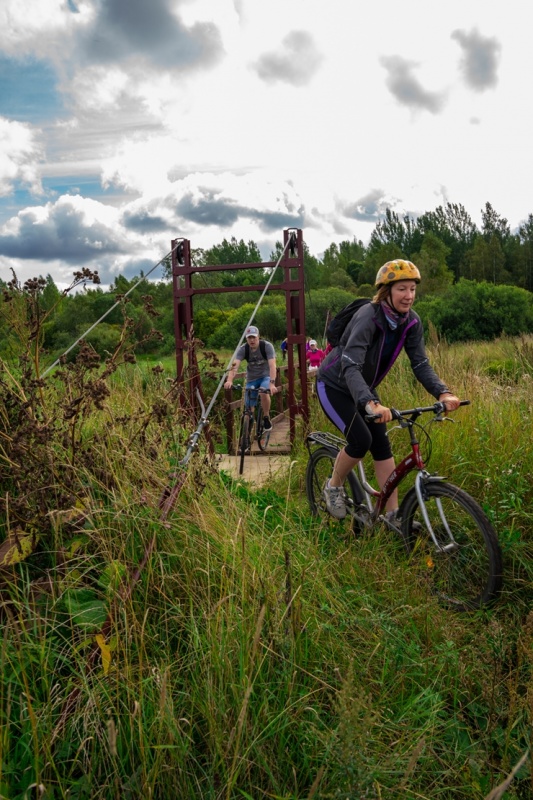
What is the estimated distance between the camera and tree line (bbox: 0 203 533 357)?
53.3 ft

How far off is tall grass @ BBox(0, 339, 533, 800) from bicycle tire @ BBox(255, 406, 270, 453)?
5074mm

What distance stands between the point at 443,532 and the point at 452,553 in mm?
167

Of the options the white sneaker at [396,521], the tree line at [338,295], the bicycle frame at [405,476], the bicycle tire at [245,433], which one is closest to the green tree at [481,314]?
the tree line at [338,295]

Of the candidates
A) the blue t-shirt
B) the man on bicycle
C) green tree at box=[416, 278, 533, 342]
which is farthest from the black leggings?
→ green tree at box=[416, 278, 533, 342]

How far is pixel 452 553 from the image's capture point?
157 inches

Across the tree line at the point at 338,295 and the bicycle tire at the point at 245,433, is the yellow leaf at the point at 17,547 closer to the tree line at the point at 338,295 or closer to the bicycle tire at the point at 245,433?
the tree line at the point at 338,295

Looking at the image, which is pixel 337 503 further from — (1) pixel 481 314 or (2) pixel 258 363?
(1) pixel 481 314

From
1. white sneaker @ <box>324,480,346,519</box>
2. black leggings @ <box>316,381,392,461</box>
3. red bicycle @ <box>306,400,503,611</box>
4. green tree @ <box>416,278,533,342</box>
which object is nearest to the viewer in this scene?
red bicycle @ <box>306,400,503,611</box>

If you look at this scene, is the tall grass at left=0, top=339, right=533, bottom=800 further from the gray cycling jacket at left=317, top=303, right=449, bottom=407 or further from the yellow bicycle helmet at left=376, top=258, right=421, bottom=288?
the yellow bicycle helmet at left=376, top=258, right=421, bottom=288

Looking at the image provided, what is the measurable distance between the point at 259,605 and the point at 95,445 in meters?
1.43

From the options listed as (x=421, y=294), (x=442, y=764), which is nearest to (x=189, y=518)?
(x=442, y=764)

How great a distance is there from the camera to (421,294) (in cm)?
4175

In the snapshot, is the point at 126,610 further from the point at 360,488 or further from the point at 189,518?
the point at 360,488

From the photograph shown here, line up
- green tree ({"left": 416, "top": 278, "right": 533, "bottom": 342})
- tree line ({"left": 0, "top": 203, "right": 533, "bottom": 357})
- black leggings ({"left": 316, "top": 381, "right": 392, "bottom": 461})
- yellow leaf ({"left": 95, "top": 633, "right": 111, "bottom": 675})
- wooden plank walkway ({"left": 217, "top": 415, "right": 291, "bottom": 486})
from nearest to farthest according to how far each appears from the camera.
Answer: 1. yellow leaf ({"left": 95, "top": 633, "right": 111, "bottom": 675})
2. black leggings ({"left": 316, "top": 381, "right": 392, "bottom": 461})
3. wooden plank walkway ({"left": 217, "top": 415, "right": 291, "bottom": 486})
4. tree line ({"left": 0, "top": 203, "right": 533, "bottom": 357})
5. green tree ({"left": 416, "top": 278, "right": 533, "bottom": 342})
